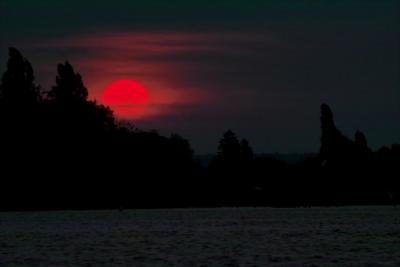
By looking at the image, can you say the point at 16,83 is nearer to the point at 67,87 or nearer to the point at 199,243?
the point at 67,87

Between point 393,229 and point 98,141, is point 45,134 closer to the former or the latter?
point 98,141

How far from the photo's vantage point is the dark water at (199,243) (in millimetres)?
67188

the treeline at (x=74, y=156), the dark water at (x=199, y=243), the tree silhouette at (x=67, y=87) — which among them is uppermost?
the tree silhouette at (x=67, y=87)

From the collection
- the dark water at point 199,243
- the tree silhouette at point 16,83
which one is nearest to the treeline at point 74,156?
the tree silhouette at point 16,83

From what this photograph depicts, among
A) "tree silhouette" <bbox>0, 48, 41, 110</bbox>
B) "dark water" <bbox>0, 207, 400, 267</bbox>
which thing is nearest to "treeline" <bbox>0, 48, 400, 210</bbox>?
"tree silhouette" <bbox>0, 48, 41, 110</bbox>

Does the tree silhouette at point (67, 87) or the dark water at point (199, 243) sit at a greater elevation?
the tree silhouette at point (67, 87)

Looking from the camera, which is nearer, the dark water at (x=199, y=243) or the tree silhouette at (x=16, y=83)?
the dark water at (x=199, y=243)

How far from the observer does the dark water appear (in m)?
67.2

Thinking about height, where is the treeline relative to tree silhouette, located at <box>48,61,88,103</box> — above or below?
below

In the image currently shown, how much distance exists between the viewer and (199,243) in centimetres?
8556

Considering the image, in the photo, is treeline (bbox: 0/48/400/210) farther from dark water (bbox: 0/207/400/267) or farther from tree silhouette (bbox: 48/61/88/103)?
dark water (bbox: 0/207/400/267)

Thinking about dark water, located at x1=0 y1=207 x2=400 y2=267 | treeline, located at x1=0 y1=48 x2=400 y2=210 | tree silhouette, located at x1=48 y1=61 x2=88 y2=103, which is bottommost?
dark water, located at x1=0 y1=207 x2=400 y2=267

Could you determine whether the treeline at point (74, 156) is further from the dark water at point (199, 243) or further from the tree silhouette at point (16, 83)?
the dark water at point (199, 243)

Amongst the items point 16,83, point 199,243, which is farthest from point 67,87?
point 199,243
